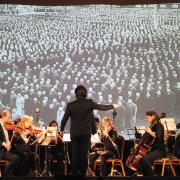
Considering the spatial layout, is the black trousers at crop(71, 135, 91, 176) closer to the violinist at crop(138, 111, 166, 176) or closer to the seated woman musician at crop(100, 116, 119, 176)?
the violinist at crop(138, 111, 166, 176)

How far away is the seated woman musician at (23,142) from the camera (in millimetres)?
7297

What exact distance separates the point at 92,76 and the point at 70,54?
0.71m

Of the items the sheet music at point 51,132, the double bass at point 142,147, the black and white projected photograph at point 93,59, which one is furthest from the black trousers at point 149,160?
the black and white projected photograph at point 93,59

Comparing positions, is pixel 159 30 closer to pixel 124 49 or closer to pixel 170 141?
pixel 124 49

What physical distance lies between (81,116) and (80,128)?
0.17 meters

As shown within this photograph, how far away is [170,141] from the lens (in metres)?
8.02

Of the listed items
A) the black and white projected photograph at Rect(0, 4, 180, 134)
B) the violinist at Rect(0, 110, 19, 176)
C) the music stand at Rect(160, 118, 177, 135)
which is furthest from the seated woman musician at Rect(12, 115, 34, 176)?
the music stand at Rect(160, 118, 177, 135)

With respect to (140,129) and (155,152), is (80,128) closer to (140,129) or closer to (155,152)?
(155,152)

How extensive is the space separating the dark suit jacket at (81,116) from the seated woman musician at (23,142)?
5.89 ft

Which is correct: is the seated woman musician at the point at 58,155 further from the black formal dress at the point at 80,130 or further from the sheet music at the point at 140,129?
the black formal dress at the point at 80,130

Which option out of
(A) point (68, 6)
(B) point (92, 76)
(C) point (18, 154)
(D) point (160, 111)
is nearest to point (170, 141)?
(D) point (160, 111)

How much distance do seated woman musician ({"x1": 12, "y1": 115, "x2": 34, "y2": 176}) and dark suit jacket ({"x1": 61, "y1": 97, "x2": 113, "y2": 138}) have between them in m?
1.79

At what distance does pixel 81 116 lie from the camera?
222 inches

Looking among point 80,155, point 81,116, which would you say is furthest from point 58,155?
point 81,116
